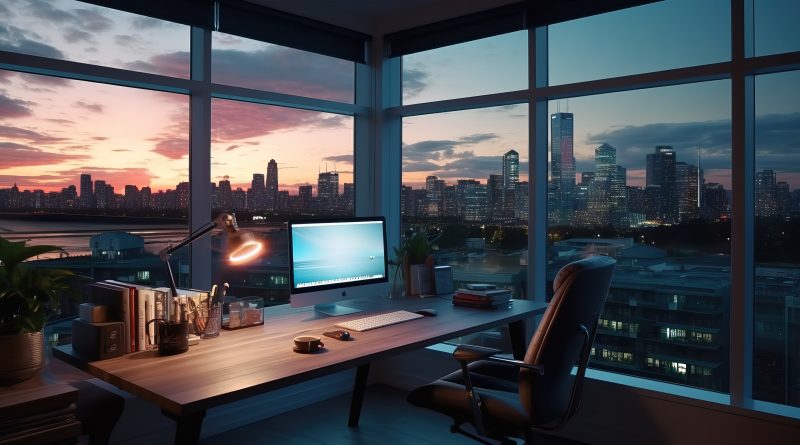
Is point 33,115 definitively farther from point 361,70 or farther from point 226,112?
point 361,70

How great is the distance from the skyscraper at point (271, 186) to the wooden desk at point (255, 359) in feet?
3.44

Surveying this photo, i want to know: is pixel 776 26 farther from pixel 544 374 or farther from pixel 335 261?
pixel 335 261

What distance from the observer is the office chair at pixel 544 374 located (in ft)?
7.02

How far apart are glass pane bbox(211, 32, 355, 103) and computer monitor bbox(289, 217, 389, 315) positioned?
1201 mm

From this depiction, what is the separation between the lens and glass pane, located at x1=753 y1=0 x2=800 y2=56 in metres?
2.84

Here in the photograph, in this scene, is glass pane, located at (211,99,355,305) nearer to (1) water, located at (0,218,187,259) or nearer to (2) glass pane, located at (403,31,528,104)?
(1) water, located at (0,218,187,259)

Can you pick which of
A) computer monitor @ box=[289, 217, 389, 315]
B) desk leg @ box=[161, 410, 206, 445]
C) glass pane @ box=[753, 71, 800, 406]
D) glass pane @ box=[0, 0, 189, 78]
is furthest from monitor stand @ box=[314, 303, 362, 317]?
glass pane @ box=[753, 71, 800, 406]

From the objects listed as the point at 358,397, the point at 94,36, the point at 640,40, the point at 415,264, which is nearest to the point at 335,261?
the point at 415,264

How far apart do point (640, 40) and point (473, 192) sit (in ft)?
4.64

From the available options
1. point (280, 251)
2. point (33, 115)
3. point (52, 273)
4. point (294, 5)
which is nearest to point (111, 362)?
point (52, 273)

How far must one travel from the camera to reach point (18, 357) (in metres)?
1.96

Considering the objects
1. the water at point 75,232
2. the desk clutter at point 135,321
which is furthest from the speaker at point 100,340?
the water at point 75,232

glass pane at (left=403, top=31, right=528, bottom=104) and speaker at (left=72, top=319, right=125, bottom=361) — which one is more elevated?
glass pane at (left=403, top=31, right=528, bottom=104)

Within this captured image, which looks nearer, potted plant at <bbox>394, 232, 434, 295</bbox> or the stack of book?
the stack of book
